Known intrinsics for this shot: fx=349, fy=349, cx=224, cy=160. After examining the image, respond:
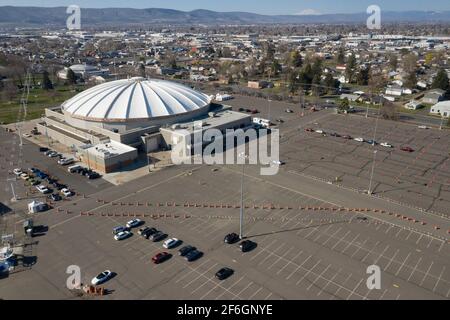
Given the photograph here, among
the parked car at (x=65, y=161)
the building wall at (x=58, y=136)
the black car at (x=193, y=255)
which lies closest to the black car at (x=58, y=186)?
the parked car at (x=65, y=161)

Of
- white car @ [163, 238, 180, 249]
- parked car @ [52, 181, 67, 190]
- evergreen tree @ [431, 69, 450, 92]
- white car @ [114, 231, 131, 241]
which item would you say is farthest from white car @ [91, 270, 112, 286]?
evergreen tree @ [431, 69, 450, 92]

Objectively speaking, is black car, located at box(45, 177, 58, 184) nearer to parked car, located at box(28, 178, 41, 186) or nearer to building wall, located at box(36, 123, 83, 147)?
parked car, located at box(28, 178, 41, 186)

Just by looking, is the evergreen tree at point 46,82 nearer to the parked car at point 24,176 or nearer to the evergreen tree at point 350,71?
the parked car at point 24,176

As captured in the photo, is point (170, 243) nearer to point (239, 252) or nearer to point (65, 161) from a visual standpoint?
point (239, 252)

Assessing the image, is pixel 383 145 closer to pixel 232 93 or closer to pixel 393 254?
pixel 393 254

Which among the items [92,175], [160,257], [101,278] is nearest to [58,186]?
[92,175]
